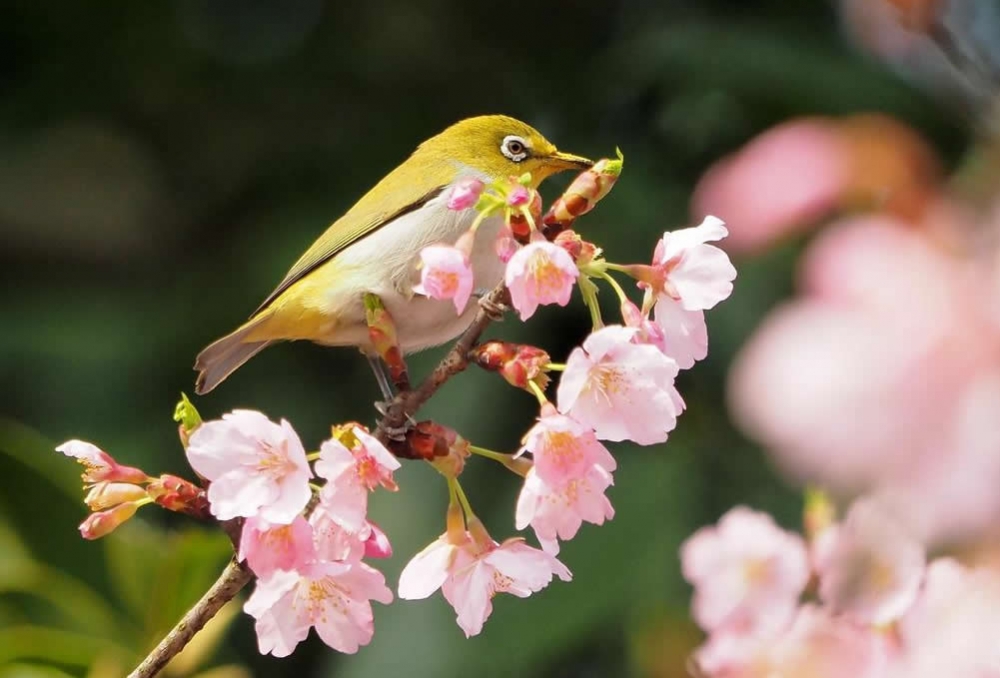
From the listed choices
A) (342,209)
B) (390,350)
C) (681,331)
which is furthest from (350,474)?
(342,209)

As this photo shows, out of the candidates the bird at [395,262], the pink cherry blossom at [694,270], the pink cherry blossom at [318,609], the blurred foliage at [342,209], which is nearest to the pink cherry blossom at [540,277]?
the pink cherry blossom at [694,270]

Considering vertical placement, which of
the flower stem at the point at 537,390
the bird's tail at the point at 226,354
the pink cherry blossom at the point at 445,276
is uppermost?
the pink cherry blossom at the point at 445,276

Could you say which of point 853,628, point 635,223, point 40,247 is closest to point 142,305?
point 40,247

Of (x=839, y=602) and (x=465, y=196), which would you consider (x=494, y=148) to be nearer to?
(x=465, y=196)

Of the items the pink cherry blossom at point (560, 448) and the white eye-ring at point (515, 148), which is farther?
the white eye-ring at point (515, 148)

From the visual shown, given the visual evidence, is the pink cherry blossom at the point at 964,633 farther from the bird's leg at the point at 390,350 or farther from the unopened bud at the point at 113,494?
the unopened bud at the point at 113,494

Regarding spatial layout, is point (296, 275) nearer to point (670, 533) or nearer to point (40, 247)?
point (670, 533)

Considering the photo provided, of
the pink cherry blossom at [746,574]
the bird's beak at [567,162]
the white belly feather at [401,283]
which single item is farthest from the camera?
the bird's beak at [567,162]

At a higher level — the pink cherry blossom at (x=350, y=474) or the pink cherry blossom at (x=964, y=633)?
the pink cherry blossom at (x=964, y=633)
